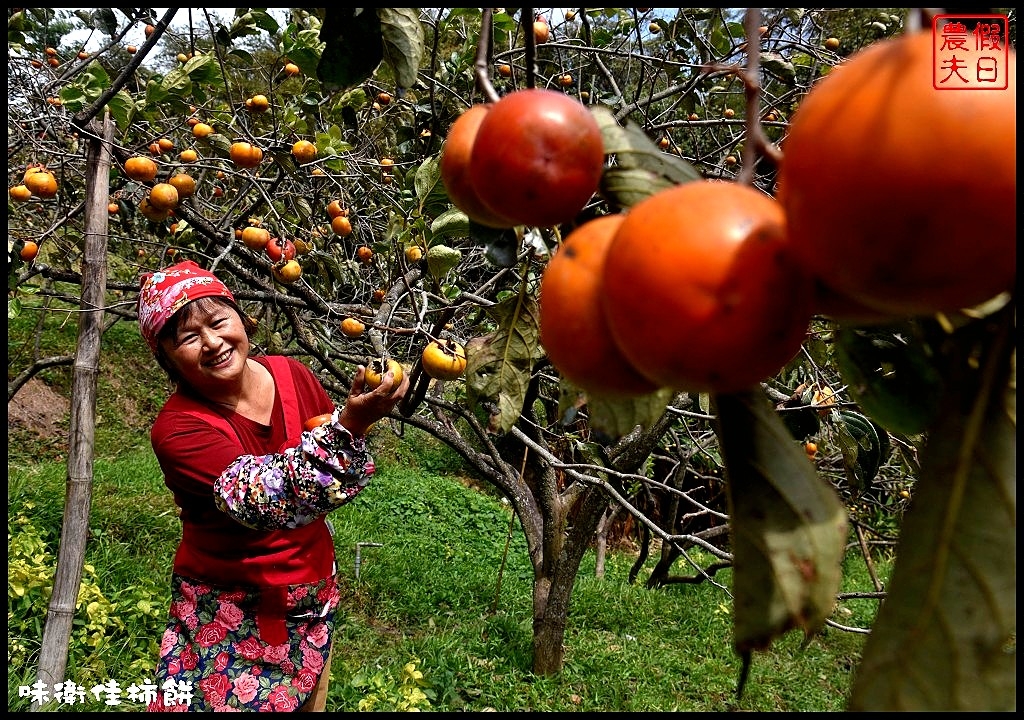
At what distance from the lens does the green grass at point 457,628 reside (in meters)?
3.37

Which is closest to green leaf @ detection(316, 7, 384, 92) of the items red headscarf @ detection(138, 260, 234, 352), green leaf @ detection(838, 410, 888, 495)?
red headscarf @ detection(138, 260, 234, 352)

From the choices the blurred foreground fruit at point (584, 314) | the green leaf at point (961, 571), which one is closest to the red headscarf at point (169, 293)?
the blurred foreground fruit at point (584, 314)

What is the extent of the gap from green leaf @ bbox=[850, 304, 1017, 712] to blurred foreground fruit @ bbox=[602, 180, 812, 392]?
0.12 m

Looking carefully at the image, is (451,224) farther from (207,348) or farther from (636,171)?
(207,348)

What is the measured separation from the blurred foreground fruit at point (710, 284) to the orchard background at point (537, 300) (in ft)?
0.26

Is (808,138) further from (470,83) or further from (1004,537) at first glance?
(470,83)

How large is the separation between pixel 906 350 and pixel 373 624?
391cm

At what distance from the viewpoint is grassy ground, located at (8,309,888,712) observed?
318 cm

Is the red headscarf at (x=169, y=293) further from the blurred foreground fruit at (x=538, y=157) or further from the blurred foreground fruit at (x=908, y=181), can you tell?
the blurred foreground fruit at (x=908, y=181)

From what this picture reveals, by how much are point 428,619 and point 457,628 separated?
0.67 ft

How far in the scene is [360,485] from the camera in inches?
76.6

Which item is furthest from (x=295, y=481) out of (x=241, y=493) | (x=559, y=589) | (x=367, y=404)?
(x=559, y=589)

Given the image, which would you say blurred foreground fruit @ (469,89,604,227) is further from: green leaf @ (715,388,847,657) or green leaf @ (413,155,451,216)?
green leaf @ (413,155,451,216)

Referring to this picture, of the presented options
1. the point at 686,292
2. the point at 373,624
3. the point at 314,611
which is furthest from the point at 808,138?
the point at 373,624
